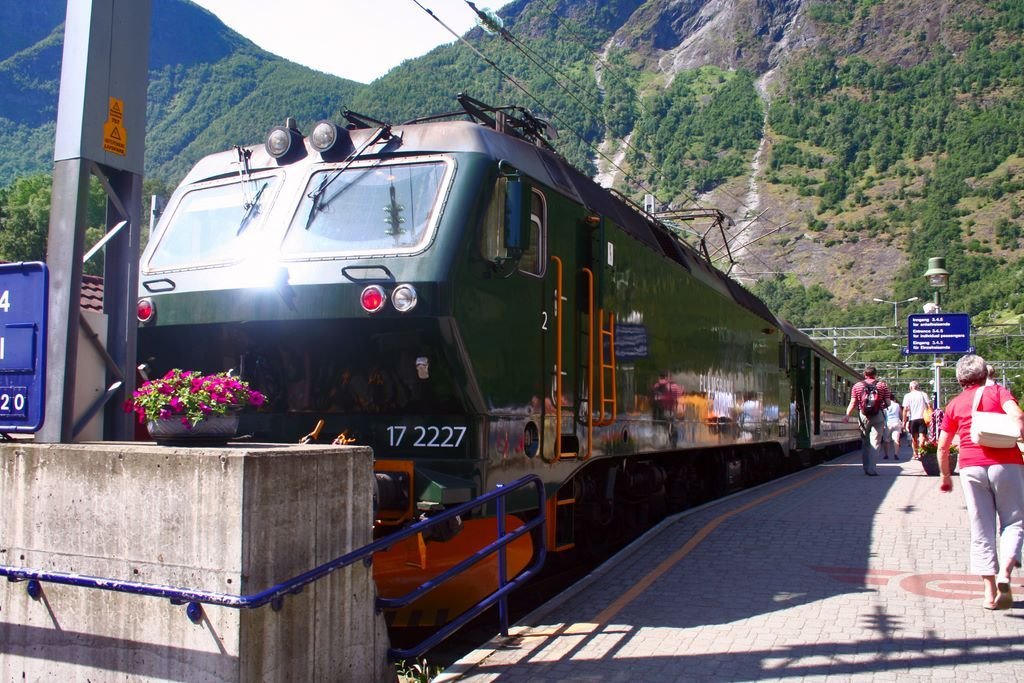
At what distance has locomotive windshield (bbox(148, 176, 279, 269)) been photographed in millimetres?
6762

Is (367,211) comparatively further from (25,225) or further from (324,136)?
(25,225)

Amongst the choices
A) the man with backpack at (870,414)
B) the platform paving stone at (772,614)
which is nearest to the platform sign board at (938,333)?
the man with backpack at (870,414)

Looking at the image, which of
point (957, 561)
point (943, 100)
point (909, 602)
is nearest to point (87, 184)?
point (909, 602)

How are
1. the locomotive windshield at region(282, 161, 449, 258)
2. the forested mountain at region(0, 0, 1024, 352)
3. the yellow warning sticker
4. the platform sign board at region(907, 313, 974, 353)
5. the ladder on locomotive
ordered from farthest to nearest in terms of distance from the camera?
the forested mountain at region(0, 0, 1024, 352), the platform sign board at region(907, 313, 974, 353), the ladder on locomotive, the locomotive windshield at region(282, 161, 449, 258), the yellow warning sticker

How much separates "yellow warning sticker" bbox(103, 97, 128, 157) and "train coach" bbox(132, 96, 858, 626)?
1.22 m

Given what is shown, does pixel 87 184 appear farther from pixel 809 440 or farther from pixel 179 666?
pixel 809 440

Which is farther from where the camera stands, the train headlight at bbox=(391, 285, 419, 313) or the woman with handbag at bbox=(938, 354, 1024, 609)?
the woman with handbag at bbox=(938, 354, 1024, 609)

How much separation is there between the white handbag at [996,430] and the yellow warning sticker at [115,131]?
5587 mm

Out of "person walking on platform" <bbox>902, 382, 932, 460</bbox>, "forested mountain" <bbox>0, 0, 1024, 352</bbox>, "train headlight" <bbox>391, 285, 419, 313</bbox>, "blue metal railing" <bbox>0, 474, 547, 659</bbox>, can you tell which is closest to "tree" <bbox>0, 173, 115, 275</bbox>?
"forested mountain" <bbox>0, 0, 1024, 352</bbox>

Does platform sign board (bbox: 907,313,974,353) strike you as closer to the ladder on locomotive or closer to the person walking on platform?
the person walking on platform

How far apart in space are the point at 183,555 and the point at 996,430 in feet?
16.9

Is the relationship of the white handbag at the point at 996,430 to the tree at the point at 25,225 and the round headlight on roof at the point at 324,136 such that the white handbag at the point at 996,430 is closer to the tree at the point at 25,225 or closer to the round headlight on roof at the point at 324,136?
the round headlight on roof at the point at 324,136

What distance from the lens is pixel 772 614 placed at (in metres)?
6.56

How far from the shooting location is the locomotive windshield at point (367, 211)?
6.27 meters
